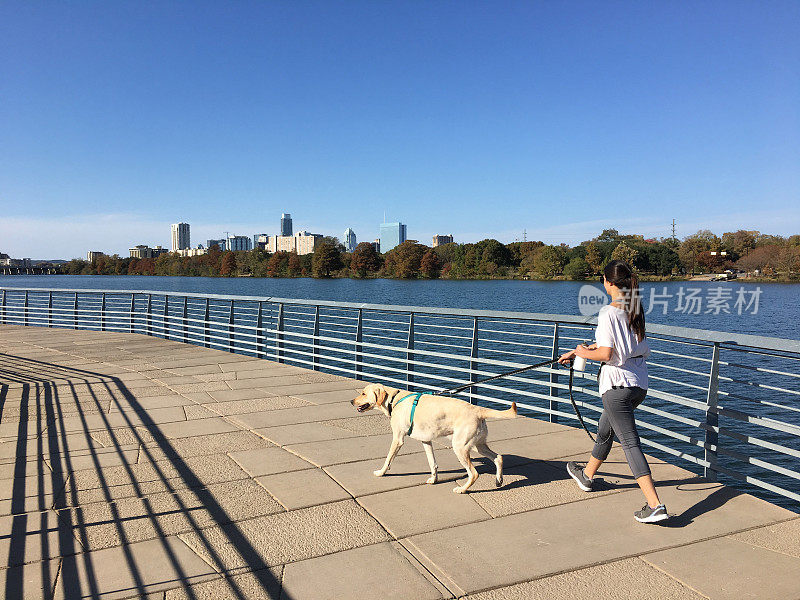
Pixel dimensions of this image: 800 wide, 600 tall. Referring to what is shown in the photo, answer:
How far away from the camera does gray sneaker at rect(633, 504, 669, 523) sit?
3926mm

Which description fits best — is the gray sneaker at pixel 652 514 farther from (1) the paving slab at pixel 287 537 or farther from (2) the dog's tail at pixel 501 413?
(1) the paving slab at pixel 287 537

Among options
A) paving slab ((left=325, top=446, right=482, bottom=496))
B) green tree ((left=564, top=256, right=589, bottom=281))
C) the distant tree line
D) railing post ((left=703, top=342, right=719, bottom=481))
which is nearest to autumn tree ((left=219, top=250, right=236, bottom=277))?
the distant tree line

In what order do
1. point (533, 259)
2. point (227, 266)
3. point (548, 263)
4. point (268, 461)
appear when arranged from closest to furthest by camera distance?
point (268, 461)
point (548, 263)
point (533, 259)
point (227, 266)

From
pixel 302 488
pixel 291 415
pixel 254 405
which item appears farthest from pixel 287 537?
pixel 254 405

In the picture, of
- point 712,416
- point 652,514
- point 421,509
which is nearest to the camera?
point 652,514

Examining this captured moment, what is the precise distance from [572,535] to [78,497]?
3.57 m

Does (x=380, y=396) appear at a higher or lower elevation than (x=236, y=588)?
higher

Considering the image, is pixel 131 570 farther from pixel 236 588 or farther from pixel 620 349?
pixel 620 349

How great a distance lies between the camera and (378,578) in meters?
3.33

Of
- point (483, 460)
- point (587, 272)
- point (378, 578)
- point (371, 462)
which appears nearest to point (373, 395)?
point (371, 462)

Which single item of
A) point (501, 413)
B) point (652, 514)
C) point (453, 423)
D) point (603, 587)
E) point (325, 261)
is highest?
point (325, 261)

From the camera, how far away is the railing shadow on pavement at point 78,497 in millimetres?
3340

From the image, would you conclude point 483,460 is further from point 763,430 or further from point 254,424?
point 763,430

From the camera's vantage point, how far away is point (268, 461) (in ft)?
17.9
